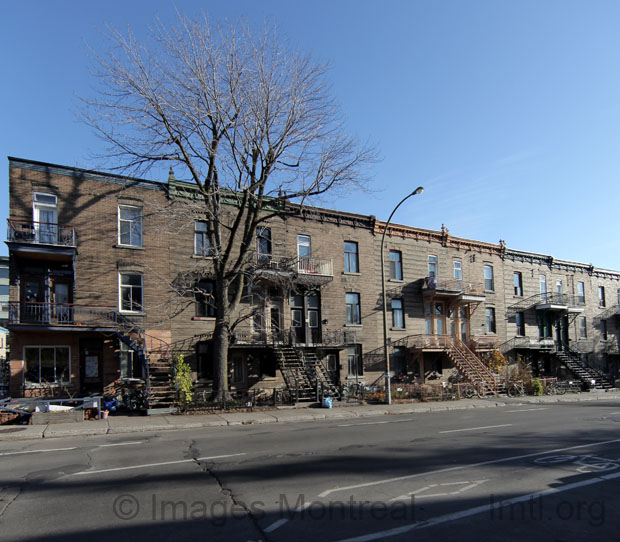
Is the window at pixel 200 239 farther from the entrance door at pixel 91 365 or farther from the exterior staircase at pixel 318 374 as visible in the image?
the exterior staircase at pixel 318 374

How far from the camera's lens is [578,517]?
20.5ft

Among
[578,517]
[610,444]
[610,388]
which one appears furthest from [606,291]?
[578,517]

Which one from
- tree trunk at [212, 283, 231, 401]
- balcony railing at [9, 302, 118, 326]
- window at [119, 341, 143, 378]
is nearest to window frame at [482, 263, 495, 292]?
tree trunk at [212, 283, 231, 401]

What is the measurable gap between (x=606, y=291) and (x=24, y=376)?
144 ft

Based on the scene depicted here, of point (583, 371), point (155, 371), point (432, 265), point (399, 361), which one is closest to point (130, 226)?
point (155, 371)

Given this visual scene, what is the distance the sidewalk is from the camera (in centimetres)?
1440

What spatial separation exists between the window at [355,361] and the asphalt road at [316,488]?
1510 cm

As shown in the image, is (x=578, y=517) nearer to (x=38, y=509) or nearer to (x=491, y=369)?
(x=38, y=509)

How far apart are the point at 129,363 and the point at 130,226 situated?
620 centimetres

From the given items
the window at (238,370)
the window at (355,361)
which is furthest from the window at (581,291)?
the window at (238,370)

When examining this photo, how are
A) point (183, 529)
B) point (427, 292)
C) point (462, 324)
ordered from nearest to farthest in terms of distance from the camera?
point (183, 529)
point (427, 292)
point (462, 324)

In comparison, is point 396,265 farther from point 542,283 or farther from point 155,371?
point 155,371

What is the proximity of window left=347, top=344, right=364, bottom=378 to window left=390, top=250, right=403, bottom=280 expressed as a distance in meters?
5.13

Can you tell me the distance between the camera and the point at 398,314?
98.9 ft
